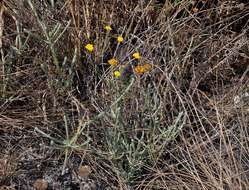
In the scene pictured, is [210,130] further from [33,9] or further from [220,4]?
[33,9]

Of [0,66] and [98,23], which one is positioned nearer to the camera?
[0,66]

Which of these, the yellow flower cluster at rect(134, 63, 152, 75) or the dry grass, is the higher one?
the yellow flower cluster at rect(134, 63, 152, 75)

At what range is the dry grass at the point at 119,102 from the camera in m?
1.46

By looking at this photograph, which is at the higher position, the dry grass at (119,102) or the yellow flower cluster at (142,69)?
the yellow flower cluster at (142,69)

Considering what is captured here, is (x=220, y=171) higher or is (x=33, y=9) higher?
(x=33, y=9)

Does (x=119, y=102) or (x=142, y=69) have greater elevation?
(x=142, y=69)

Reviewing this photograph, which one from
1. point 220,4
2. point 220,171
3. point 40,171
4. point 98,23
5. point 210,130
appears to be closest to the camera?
point 220,171

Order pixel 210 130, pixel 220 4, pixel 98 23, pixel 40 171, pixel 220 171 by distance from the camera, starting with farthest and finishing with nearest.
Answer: pixel 220 4
pixel 98 23
pixel 210 130
pixel 40 171
pixel 220 171

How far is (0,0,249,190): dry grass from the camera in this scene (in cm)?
146

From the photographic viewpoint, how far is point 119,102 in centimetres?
152

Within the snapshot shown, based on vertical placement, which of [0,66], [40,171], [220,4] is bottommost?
[40,171]

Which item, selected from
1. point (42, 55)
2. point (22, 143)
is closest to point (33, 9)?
point (42, 55)

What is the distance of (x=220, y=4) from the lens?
6.44ft

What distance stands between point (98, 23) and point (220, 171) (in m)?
0.80
